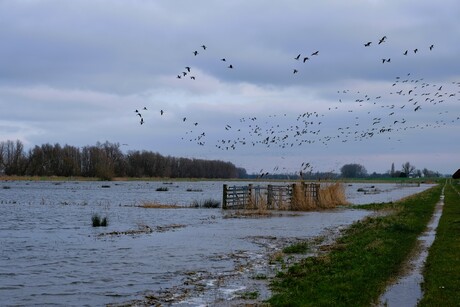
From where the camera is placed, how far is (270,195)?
48719 mm

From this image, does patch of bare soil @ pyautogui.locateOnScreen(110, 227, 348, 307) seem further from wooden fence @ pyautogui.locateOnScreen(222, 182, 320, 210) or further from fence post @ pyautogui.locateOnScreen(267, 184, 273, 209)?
fence post @ pyautogui.locateOnScreen(267, 184, 273, 209)

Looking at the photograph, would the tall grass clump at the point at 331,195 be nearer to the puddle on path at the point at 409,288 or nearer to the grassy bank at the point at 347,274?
the grassy bank at the point at 347,274

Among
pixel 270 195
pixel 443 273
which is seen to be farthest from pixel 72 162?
pixel 443 273

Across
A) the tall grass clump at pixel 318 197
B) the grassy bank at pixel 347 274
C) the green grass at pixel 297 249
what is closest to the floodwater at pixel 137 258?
the green grass at pixel 297 249

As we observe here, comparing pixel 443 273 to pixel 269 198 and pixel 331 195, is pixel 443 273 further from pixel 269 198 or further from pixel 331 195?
pixel 331 195

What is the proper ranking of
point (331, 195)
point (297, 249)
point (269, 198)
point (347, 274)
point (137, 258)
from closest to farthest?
point (347, 274)
point (137, 258)
point (297, 249)
point (269, 198)
point (331, 195)

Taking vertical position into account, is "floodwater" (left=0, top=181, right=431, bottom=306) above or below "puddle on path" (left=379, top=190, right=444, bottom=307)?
below

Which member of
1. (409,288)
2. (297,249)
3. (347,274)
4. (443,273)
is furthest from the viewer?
(297,249)

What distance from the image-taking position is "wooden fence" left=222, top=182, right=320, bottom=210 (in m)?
46.7

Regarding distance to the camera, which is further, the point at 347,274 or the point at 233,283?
the point at 233,283

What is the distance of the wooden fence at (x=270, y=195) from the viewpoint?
46.7 meters

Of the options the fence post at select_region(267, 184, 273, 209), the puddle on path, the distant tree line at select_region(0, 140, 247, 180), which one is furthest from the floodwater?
the distant tree line at select_region(0, 140, 247, 180)

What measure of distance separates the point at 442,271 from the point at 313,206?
34.6m

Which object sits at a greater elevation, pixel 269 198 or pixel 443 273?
pixel 269 198
